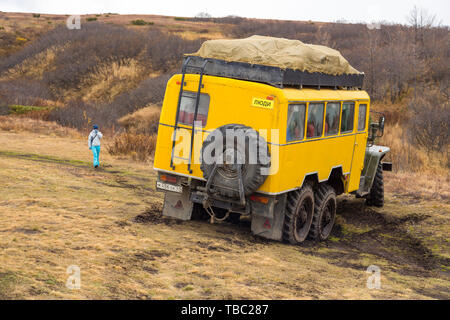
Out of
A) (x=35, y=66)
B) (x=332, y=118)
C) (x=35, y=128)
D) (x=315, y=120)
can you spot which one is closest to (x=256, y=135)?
(x=315, y=120)

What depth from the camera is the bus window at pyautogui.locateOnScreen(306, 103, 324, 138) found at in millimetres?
9180

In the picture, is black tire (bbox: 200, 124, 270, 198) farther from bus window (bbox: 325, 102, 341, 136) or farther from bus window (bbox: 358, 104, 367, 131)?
bus window (bbox: 358, 104, 367, 131)

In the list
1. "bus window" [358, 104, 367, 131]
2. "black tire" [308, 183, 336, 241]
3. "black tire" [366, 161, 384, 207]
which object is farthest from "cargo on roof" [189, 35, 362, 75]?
"black tire" [366, 161, 384, 207]

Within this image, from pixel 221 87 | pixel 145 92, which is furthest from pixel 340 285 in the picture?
pixel 145 92

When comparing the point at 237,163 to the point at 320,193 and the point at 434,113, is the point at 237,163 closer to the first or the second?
the point at 320,193

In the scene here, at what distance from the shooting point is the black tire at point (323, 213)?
10.0 m

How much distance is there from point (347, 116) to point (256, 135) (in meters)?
3.06

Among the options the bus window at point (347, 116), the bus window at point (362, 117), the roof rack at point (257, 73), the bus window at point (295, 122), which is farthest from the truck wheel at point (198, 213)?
the bus window at point (362, 117)

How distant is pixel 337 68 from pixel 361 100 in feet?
4.27

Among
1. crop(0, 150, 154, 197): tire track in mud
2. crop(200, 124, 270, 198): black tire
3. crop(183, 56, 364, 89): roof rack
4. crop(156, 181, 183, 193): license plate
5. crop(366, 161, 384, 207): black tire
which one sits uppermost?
crop(183, 56, 364, 89): roof rack

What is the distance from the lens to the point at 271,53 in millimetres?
9016

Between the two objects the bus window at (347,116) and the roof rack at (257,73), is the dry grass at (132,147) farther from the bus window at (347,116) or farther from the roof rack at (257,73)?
the roof rack at (257,73)

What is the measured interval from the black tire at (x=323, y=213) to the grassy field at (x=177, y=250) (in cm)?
21

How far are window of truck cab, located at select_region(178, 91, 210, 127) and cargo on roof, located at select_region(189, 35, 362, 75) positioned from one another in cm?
72
